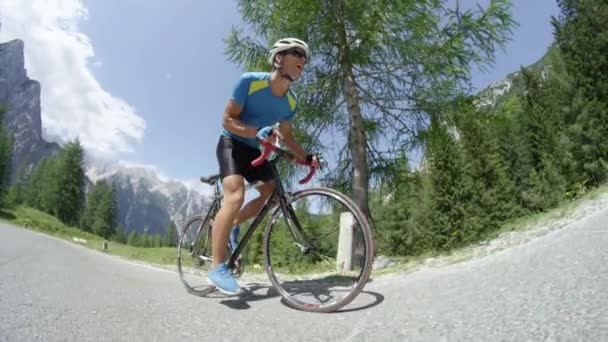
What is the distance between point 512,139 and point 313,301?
49.4 metres

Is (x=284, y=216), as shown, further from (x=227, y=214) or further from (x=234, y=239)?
(x=234, y=239)

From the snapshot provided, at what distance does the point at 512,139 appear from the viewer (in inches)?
1741

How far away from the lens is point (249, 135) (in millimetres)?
3088

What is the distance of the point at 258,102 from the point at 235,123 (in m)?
0.32

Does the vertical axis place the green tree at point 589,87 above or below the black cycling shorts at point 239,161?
above

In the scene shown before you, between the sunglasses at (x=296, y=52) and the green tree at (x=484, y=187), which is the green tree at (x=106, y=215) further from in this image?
the sunglasses at (x=296, y=52)

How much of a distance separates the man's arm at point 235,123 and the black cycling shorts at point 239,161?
6.7 inches

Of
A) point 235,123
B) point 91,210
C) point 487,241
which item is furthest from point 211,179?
point 91,210

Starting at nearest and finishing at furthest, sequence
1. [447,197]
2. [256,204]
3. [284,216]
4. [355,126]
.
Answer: [284,216] < [256,204] < [355,126] < [447,197]

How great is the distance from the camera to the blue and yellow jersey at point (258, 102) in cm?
312

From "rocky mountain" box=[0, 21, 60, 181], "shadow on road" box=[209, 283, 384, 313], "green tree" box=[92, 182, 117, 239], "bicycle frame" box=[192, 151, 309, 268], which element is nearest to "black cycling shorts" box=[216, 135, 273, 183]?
"bicycle frame" box=[192, 151, 309, 268]

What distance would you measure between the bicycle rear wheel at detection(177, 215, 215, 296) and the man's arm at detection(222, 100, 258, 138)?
1.55 meters

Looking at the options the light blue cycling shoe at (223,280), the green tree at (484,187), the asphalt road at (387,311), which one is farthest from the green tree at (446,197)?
the light blue cycling shoe at (223,280)

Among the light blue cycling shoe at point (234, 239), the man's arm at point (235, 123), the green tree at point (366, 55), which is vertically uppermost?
the green tree at point (366, 55)
